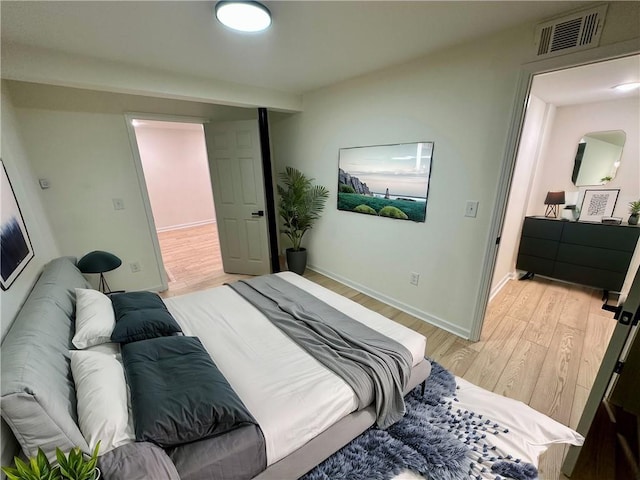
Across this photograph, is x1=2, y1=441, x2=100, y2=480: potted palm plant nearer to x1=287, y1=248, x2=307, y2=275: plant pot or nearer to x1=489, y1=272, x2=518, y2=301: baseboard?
x1=287, y1=248, x2=307, y2=275: plant pot

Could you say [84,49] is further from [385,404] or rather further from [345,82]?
[385,404]

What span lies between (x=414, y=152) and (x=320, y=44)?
3.87ft

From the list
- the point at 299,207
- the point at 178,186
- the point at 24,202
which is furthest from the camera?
the point at 178,186

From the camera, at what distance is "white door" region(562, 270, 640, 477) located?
1.08 meters

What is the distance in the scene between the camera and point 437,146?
7.30 feet

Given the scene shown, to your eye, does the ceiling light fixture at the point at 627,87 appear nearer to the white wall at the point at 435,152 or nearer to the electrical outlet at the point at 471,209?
the white wall at the point at 435,152

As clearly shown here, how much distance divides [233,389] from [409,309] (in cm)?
201

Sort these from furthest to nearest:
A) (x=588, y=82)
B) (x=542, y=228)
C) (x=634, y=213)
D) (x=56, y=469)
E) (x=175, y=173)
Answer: (x=175, y=173), (x=542, y=228), (x=634, y=213), (x=588, y=82), (x=56, y=469)

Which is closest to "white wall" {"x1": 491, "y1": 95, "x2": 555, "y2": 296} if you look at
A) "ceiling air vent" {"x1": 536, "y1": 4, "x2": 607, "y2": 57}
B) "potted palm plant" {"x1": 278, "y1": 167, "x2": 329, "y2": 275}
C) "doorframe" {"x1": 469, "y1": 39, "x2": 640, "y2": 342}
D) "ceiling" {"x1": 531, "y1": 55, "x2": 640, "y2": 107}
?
"ceiling" {"x1": 531, "y1": 55, "x2": 640, "y2": 107}

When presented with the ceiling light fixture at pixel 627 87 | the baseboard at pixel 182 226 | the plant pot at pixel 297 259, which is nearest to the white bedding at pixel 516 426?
the plant pot at pixel 297 259

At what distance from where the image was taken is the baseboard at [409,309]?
235 centimetres

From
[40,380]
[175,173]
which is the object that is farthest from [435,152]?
[175,173]

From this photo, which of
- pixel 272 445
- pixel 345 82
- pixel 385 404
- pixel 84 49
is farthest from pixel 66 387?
pixel 345 82

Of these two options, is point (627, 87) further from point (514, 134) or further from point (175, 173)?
point (175, 173)
